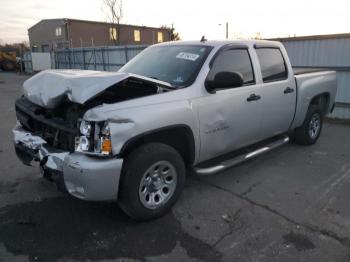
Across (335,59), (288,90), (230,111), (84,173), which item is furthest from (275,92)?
(335,59)

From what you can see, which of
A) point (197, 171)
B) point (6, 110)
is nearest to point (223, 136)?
point (197, 171)

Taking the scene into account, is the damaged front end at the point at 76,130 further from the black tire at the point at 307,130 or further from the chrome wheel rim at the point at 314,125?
the chrome wheel rim at the point at 314,125

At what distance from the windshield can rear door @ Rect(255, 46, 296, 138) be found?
117 cm

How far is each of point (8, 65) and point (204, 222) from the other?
3687 centimetres

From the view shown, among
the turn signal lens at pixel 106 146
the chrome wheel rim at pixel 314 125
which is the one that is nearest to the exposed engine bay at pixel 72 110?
the turn signal lens at pixel 106 146

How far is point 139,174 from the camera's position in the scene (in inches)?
129

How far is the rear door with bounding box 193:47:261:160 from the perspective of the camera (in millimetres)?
3955

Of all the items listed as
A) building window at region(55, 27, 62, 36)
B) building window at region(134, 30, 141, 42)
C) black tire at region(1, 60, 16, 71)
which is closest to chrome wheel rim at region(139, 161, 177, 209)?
black tire at region(1, 60, 16, 71)

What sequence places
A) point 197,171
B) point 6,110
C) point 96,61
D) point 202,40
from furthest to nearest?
1. point 96,61
2. point 6,110
3. point 202,40
4. point 197,171

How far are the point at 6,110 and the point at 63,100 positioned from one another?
8630mm

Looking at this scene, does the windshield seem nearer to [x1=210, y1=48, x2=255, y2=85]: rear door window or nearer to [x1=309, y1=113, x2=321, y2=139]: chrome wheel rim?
[x1=210, y1=48, x2=255, y2=85]: rear door window

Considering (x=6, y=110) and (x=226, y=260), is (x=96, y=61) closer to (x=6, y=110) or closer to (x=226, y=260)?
(x=6, y=110)

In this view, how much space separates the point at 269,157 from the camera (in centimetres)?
583

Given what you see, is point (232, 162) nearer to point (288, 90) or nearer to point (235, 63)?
point (235, 63)
